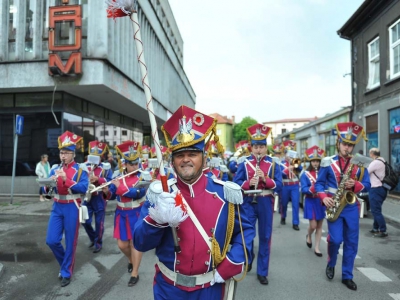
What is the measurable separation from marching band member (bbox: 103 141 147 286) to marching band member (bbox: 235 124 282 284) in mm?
1651

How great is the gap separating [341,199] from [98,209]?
4830mm

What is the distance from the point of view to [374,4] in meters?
15.1

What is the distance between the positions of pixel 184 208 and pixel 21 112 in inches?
564

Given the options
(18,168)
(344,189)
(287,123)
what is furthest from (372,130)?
(287,123)

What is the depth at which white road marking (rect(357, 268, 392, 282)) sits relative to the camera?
4.98m

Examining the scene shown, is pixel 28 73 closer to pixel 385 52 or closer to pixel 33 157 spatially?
pixel 33 157

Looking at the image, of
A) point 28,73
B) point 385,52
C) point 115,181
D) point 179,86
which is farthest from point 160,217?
point 179,86

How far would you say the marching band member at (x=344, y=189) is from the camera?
4645 mm

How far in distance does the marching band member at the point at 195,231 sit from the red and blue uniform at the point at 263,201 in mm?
2583

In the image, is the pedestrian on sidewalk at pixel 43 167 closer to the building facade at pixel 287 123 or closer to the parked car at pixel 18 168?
the parked car at pixel 18 168

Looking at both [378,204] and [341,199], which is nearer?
[341,199]

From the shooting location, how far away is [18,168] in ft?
47.2

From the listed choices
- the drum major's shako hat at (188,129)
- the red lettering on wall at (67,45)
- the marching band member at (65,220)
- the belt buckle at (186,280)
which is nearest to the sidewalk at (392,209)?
the marching band member at (65,220)

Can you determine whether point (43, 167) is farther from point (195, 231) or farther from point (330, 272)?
point (195, 231)
